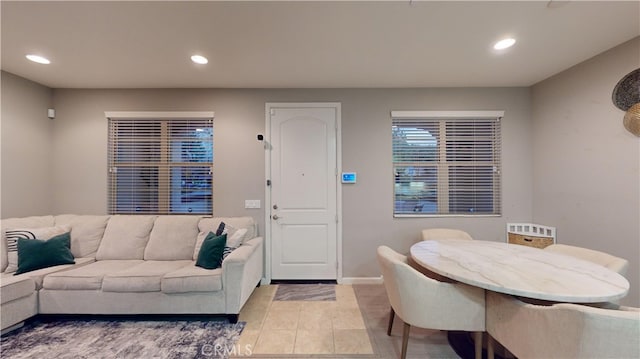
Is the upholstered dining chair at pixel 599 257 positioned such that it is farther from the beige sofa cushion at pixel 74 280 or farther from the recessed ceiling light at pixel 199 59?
the beige sofa cushion at pixel 74 280

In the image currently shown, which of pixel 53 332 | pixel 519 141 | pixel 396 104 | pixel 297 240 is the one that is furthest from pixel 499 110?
pixel 53 332

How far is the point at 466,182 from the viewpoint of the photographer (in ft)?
11.3

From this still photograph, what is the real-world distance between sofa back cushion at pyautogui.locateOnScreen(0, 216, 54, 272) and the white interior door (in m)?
2.48

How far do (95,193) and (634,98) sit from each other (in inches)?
232

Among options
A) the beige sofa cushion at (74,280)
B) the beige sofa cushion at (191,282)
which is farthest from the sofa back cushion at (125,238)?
the beige sofa cushion at (191,282)

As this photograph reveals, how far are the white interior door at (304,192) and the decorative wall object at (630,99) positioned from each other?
9.07ft

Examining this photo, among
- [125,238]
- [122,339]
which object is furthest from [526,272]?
[125,238]

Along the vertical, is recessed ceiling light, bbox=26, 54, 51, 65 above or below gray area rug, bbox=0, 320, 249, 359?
above

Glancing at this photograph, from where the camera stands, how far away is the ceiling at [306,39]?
6.03 feet

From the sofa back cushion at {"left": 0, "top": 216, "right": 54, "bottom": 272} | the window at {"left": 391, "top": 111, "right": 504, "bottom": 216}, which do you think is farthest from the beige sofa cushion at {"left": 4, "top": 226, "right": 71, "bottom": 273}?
the window at {"left": 391, "top": 111, "right": 504, "bottom": 216}

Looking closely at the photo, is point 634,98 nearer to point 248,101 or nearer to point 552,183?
point 552,183

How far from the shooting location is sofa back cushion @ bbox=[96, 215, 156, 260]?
9.45 ft

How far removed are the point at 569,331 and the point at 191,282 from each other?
259cm

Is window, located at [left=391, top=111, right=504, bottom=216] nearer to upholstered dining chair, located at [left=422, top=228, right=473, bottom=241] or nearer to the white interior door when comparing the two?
upholstered dining chair, located at [left=422, top=228, right=473, bottom=241]
